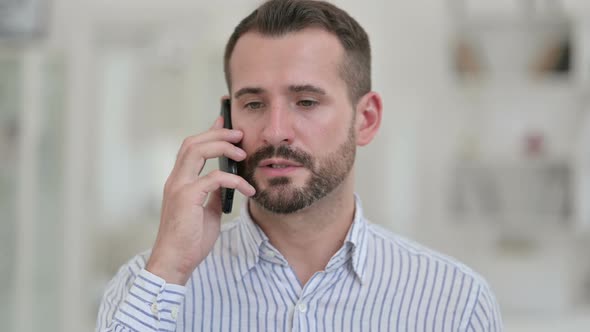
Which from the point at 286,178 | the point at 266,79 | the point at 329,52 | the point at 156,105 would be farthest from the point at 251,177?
the point at 156,105

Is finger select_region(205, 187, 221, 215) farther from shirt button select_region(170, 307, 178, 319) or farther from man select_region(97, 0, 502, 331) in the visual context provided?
shirt button select_region(170, 307, 178, 319)

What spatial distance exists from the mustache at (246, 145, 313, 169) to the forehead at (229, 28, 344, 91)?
12cm

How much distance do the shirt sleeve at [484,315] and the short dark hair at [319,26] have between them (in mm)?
454

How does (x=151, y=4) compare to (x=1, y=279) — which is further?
(x=151, y=4)

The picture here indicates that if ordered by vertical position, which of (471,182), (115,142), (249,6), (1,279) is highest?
(249,6)

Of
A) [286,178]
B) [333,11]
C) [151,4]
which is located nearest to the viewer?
[286,178]

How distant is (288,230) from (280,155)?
176mm

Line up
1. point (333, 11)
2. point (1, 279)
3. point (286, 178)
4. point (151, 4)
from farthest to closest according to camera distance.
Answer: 1. point (151, 4)
2. point (1, 279)
3. point (333, 11)
4. point (286, 178)

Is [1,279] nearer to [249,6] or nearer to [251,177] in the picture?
[249,6]

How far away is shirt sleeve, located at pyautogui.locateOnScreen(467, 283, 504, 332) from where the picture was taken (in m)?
1.39

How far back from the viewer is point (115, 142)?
11.4 feet

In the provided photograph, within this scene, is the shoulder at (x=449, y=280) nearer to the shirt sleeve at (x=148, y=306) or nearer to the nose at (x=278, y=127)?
the nose at (x=278, y=127)

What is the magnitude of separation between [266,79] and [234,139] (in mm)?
126

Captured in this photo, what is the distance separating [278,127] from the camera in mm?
1327
